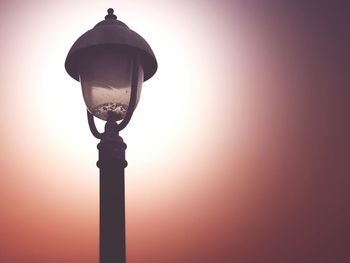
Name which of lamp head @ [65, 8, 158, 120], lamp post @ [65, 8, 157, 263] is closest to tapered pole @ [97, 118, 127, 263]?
lamp post @ [65, 8, 157, 263]

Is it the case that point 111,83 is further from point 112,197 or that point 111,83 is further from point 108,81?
point 112,197

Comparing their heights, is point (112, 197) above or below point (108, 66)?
below

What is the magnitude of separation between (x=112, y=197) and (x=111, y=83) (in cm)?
54

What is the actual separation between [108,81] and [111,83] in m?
0.02

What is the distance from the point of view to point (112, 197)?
7.68 feet

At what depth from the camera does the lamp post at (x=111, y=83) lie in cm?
239

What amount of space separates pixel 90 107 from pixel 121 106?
0.16 meters

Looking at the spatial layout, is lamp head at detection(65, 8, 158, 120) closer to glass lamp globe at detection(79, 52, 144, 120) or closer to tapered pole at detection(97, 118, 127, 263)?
glass lamp globe at detection(79, 52, 144, 120)

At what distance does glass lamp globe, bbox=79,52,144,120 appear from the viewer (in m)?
2.43

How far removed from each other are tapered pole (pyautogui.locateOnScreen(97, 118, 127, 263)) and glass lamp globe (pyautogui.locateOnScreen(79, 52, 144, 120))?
0.29ft

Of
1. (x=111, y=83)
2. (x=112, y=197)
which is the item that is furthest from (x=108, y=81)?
(x=112, y=197)

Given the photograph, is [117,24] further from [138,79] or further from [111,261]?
[111,261]

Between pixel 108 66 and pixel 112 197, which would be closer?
pixel 112 197

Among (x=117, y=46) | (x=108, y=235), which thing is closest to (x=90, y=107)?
(x=117, y=46)
